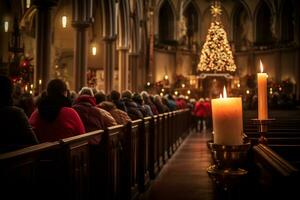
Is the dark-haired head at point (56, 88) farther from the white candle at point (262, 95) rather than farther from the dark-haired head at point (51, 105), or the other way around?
the white candle at point (262, 95)

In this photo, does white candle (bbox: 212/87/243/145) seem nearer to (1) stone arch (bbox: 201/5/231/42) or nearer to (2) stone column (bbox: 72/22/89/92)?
(2) stone column (bbox: 72/22/89/92)

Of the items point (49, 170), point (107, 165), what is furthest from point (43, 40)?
point (49, 170)

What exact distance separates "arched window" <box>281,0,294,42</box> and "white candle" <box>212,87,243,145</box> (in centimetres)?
3311

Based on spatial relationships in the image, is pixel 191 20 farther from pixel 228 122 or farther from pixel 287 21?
pixel 228 122

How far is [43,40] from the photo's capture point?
11383 mm

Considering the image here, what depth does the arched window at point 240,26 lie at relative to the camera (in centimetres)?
3666

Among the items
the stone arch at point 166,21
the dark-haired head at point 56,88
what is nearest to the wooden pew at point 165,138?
the dark-haired head at point 56,88

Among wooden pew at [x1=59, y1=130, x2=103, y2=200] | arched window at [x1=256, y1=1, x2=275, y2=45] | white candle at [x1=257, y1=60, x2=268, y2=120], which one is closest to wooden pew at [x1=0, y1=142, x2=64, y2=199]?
wooden pew at [x1=59, y1=130, x2=103, y2=200]

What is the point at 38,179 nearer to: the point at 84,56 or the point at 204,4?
the point at 84,56

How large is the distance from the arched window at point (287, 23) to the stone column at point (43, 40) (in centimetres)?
2545

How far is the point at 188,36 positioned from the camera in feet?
124

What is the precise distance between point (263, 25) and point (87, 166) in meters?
34.2

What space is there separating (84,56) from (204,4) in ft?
83.4

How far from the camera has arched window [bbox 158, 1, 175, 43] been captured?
35.9 m
